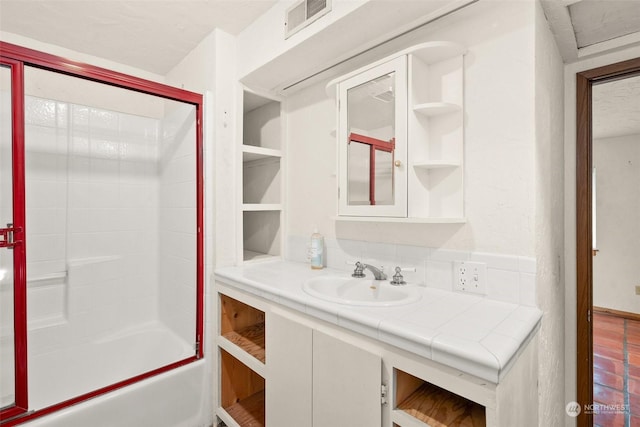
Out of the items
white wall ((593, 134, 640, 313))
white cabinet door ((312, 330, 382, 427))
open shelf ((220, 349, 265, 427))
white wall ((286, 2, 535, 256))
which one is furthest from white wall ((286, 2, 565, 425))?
white wall ((593, 134, 640, 313))

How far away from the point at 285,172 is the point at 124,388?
1.46 meters

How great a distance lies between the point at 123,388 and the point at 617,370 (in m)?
3.55

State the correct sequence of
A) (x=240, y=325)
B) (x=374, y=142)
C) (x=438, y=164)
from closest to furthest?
(x=438, y=164), (x=374, y=142), (x=240, y=325)

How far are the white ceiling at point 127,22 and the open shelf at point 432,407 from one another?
5.97 feet

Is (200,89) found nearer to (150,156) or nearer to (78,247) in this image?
(150,156)

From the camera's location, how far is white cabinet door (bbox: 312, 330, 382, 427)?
93cm

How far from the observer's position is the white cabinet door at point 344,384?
3.07 ft

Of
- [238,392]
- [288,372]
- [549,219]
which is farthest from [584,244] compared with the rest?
[238,392]

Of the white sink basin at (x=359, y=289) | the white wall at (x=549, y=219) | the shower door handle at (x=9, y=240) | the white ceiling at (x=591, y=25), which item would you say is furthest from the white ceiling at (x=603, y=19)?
the shower door handle at (x=9, y=240)

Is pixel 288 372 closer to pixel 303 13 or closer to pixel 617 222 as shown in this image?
pixel 303 13

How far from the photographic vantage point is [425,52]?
4.04ft

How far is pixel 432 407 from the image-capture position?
94 centimetres

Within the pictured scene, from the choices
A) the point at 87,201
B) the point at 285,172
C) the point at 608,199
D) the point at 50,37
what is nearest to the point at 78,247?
the point at 87,201

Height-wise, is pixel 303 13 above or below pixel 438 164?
above
